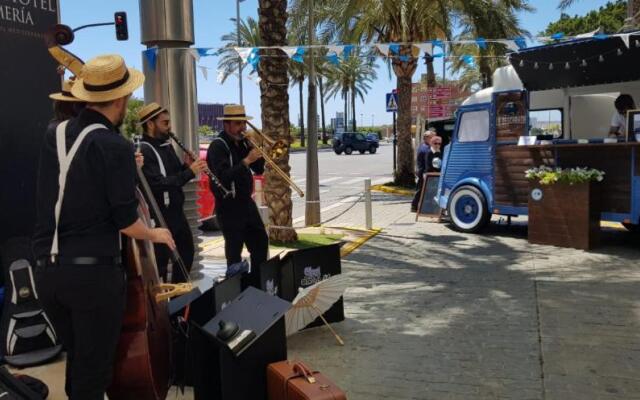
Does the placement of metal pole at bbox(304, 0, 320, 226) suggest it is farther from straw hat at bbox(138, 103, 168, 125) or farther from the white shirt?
straw hat at bbox(138, 103, 168, 125)

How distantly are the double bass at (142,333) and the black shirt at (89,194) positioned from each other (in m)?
0.26

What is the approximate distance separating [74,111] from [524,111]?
296 inches

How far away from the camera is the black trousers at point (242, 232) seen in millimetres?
5121

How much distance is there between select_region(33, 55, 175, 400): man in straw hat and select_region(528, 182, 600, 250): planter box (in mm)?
6658

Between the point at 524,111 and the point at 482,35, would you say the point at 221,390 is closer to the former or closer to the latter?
the point at 524,111

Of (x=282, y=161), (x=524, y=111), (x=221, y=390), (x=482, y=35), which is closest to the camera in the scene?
(x=221, y=390)

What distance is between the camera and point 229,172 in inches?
198

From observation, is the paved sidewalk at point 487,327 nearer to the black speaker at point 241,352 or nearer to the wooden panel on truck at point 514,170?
the black speaker at point 241,352

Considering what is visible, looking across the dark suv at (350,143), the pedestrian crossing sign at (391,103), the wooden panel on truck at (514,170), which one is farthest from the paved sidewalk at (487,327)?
the dark suv at (350,143)

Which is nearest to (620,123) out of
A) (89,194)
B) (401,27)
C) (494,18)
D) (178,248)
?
(178,248)

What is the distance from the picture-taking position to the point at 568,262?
7293 millimetres

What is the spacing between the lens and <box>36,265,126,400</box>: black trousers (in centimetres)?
257

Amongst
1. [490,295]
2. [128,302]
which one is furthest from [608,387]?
[128,302]

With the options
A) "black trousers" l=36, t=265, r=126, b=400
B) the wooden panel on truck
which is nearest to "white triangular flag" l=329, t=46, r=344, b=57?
the wooden panel on truck
